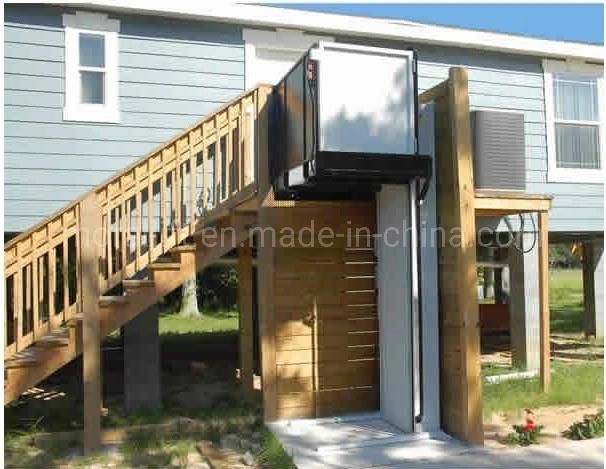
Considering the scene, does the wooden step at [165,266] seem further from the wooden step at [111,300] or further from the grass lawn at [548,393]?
the grass lawn at [548,393]

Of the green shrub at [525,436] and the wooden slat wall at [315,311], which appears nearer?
the green shrub at [525,436]

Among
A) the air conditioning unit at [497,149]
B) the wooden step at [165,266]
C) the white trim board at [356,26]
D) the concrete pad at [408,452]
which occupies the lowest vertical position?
the concrete pad at [408,452]

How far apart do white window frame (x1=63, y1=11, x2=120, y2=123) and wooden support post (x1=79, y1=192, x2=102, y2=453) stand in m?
1.75

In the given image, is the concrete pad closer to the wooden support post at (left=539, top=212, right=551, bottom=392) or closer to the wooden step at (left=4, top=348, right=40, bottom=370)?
the wooden support post at (left=539, top=212, right=551, bottom=392)

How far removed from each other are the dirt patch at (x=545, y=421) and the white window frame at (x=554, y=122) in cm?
350

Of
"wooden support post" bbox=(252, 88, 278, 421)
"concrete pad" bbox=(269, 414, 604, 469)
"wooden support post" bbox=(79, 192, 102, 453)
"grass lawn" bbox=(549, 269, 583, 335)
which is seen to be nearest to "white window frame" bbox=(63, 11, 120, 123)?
"wooden support post" bbox=(79, 192, 102, 453)

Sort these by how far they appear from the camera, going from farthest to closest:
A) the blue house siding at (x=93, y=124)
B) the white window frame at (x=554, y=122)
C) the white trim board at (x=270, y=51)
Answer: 1. the white window frame at (x=554, y=122)
2. the white trim board at (x=270, y=51)
3. the blue house siding at (x=93, y=124)

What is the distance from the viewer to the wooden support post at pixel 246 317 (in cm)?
711

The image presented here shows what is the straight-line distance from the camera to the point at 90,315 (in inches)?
202

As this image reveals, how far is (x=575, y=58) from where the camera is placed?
8383 mm

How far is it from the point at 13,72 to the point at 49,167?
1.08 m

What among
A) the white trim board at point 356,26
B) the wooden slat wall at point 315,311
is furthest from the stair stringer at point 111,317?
the white trim board at point 356,26

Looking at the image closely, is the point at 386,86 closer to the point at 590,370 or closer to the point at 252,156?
the point at 252,156

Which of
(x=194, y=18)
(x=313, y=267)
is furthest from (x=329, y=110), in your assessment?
(x=194, y=18)
